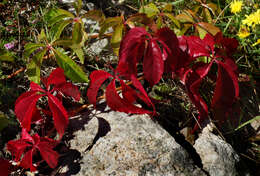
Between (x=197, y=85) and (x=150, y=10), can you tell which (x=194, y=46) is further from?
(x=150, y=10)

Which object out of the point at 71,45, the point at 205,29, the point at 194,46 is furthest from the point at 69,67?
the point at 205,29

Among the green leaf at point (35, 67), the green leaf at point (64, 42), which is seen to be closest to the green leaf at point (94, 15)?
the green leaf at point (64, 42)

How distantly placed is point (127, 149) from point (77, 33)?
665 mm

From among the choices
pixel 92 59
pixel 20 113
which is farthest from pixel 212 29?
pixel 20 113

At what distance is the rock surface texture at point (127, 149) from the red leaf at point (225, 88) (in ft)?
0.90

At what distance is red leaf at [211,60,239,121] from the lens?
1.13 meters

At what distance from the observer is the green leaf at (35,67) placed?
4.02ft

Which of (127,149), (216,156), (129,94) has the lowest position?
(216,156)

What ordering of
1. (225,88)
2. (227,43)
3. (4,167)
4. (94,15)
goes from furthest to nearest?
(94,15) → (227,43) → (225,88) → (4,167)

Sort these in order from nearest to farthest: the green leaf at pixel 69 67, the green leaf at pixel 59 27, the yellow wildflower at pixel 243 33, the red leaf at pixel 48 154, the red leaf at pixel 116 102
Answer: the red leaf at pixel 48 154 → the red leaf at pixel 116 102 → the green leaf at pixel 69 67 → the green leaf at pixel 59 27 → the yellow wildflower at pixel 243 33

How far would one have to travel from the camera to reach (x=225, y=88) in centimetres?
114

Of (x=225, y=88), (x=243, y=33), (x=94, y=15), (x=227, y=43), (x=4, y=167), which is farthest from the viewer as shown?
(x=243, y=33)

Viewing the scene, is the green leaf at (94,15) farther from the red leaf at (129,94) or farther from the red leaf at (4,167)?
the red leaf at (4,167)

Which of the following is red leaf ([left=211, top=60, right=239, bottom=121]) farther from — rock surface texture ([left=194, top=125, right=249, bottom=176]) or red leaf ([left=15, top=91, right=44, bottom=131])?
red leaf ([left=15, top=91, right=44, bottom=131])
